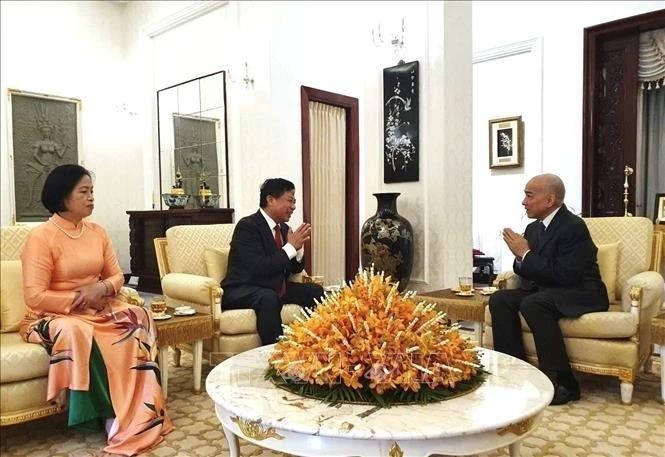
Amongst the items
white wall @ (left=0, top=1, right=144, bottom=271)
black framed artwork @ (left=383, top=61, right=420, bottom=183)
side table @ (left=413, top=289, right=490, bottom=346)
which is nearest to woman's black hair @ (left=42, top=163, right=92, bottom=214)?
side table @ (left=413, top=289, right=490, bottom=346)

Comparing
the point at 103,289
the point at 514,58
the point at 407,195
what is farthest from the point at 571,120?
the point at 103,289

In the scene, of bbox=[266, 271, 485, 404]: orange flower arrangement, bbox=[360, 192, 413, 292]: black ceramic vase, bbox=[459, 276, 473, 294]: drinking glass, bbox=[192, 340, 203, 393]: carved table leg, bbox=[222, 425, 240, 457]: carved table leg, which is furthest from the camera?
bbox=[360, 192, 413, 292]: black ceramic vase

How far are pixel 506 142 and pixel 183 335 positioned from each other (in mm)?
5529

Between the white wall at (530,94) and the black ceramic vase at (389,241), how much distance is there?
2512 mm

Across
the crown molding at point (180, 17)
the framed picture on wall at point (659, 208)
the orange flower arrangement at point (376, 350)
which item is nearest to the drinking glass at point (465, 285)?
the orange flower arrangement at point (376, 350)

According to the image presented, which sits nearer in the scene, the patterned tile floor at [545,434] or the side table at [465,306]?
the patterned tile floor at [545,434]

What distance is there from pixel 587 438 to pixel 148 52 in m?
7.19

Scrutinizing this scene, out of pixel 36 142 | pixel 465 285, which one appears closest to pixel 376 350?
pixel 465 285

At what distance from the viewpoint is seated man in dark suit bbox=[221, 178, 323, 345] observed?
325 cm

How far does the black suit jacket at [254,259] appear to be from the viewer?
3.38m

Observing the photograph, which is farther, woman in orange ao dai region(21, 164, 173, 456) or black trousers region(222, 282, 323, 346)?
black trousers region(222, 282, 323, 346)

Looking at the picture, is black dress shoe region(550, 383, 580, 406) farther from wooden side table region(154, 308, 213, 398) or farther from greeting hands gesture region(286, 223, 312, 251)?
wooden side table region(154, 308, 213, 398)

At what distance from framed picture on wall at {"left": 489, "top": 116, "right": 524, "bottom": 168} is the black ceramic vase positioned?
2.76m

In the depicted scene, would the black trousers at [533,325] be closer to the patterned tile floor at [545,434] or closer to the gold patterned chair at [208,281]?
the patterned tile floor at [545,434]
